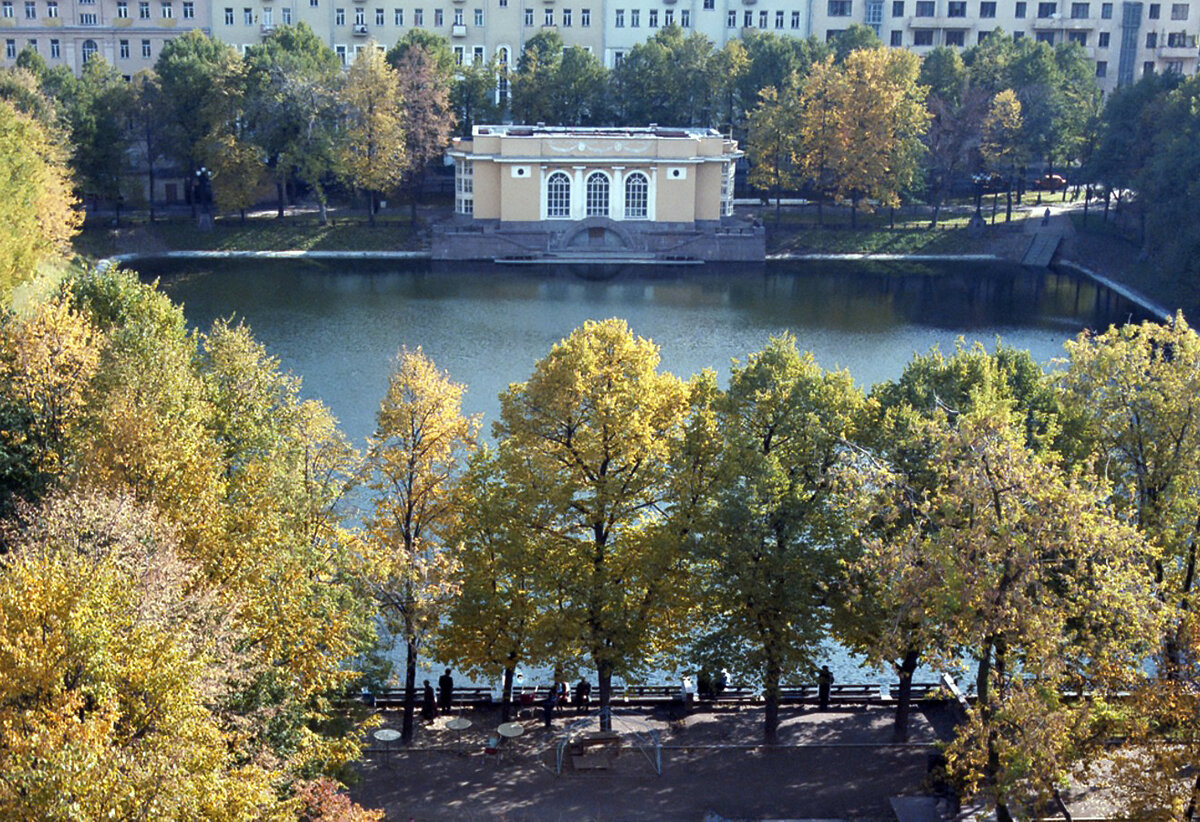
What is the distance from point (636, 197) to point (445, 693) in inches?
2054

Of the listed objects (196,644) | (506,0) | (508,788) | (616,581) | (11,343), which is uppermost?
(506,0)

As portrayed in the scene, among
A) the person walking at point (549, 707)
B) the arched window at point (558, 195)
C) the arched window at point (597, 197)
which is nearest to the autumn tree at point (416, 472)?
the person walking at point (549, 707)

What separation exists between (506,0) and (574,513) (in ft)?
230

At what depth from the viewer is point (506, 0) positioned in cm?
9131

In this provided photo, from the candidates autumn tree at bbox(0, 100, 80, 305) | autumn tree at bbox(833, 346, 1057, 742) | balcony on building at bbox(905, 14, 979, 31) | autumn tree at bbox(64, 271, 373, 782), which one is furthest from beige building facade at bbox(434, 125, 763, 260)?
autumn tree at bbox(833, 346, 1057, 742)

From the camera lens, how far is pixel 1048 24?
306 ft

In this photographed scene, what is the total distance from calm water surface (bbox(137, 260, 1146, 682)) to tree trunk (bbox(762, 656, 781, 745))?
1879cm

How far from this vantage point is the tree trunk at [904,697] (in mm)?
26078

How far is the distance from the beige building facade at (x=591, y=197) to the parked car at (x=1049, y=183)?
23.9 metres

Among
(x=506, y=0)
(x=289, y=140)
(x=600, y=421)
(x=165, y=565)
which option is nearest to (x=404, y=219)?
(x=289, y=140)

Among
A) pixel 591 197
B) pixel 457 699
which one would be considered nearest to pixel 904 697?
pixel 457 699

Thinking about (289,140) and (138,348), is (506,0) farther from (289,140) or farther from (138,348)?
(138,348)

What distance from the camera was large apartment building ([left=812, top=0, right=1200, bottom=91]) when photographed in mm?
93500

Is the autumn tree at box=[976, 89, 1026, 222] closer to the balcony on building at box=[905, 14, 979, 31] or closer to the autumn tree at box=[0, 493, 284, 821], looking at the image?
the balcony on building at box=[905, 14, 979, 31]
